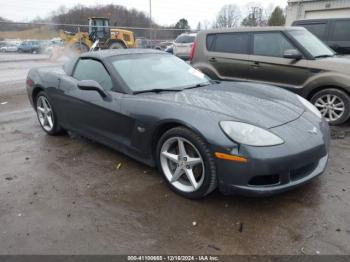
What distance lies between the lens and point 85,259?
222 centimetres

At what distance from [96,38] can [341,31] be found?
1453 cm

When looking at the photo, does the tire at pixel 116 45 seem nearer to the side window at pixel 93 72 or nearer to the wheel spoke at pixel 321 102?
the side window at pixel 93 72

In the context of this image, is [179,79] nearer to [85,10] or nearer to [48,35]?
[48,35]

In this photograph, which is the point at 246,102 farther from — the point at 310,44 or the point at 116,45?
the point at 116,45

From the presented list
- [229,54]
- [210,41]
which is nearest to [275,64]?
[229,54]

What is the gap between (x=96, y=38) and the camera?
738 inches

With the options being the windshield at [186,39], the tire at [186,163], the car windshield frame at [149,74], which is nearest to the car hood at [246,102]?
the car windshield frame at [149,74]

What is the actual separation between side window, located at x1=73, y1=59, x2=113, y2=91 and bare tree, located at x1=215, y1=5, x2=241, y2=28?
4596 centimetres

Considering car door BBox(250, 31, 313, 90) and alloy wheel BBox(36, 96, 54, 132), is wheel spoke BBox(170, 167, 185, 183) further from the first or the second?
car door BBox(250, 31, 313, 90)

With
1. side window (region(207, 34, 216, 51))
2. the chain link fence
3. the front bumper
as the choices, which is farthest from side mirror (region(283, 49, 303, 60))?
the chain link fence

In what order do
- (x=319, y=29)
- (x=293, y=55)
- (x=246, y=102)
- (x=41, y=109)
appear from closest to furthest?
1. (x=246, y=102)
2. (x=41, y=109)
3. (x=293, y=55)
4. (x=319, y=29)

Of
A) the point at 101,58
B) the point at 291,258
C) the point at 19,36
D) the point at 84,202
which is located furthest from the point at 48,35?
the point at 291,258

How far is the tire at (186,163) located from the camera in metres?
2.70

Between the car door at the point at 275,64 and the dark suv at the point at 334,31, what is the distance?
118 inches
